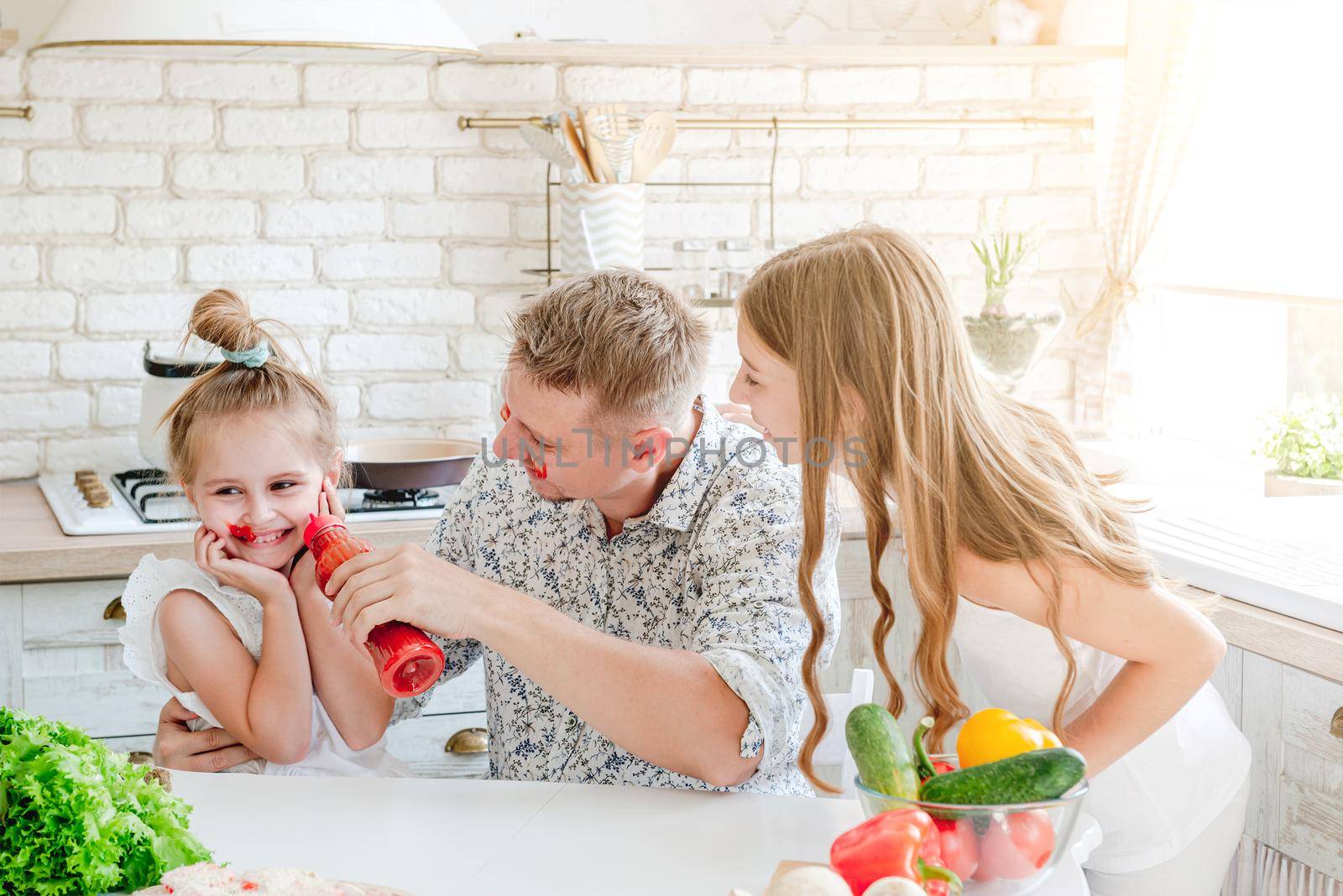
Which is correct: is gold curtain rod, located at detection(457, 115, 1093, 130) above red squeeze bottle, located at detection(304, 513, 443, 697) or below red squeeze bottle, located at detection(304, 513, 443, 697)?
above

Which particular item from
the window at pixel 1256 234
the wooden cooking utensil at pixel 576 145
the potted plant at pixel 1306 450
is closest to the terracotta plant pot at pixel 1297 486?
the potted plant at pixel 1306 450

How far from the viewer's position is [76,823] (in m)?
0.97

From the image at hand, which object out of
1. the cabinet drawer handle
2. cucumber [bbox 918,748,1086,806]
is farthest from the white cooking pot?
cucumber [bbox 918,748,1086,806]

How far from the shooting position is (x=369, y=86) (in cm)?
279

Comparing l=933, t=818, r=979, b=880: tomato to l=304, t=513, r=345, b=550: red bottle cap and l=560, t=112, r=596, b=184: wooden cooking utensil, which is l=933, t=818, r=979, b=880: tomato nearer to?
l=304, t=513, r=345, b=550: red bottle cap

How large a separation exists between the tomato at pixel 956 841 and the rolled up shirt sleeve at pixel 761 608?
1.26 feet

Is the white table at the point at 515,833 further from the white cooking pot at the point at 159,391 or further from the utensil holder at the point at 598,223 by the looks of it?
the utensil holder at the point at 598,223

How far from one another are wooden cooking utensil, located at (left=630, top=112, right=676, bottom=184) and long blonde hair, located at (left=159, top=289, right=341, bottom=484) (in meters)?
1.14

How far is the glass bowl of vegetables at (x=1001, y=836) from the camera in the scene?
951 millimetres

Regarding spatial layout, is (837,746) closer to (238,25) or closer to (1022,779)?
(1022,779)

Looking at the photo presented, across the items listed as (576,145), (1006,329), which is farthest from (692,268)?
(1006,329)

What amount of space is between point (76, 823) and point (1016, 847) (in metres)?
0.70

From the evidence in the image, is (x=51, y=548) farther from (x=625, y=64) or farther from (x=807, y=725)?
(x=625, y=64)

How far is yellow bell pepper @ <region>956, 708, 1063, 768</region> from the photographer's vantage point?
1.03 m
